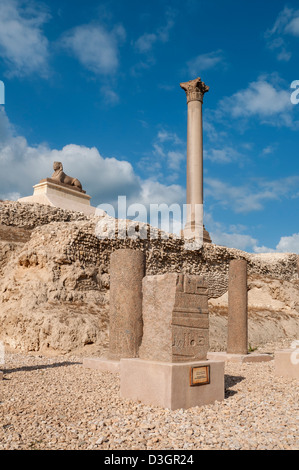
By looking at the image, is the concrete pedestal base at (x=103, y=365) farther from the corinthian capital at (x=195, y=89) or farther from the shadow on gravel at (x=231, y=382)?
the corinthian capital at (x=195, y=89)

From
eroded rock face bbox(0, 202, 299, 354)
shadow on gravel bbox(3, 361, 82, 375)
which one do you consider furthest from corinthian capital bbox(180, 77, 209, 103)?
shadow on gravel bbox(3, 361, 82, 375)

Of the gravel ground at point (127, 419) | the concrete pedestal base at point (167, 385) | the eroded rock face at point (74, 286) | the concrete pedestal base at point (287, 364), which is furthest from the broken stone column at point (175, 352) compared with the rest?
the concrete pedestal base at point (287, 364)

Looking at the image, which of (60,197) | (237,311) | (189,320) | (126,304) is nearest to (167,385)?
(189,320)

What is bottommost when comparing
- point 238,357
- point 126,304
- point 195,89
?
point 238,357

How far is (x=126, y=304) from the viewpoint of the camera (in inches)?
303

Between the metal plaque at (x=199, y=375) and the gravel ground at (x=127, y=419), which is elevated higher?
the metal plaque at (x=199, y=375)

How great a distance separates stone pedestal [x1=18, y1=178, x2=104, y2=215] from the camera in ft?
77.3

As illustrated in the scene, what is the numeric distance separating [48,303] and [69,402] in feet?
20.8

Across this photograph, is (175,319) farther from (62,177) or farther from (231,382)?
(62,177)

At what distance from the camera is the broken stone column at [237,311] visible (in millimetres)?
10094

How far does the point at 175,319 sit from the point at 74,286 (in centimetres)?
712

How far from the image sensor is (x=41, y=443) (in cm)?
377

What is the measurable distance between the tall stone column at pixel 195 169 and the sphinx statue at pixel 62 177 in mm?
7598
